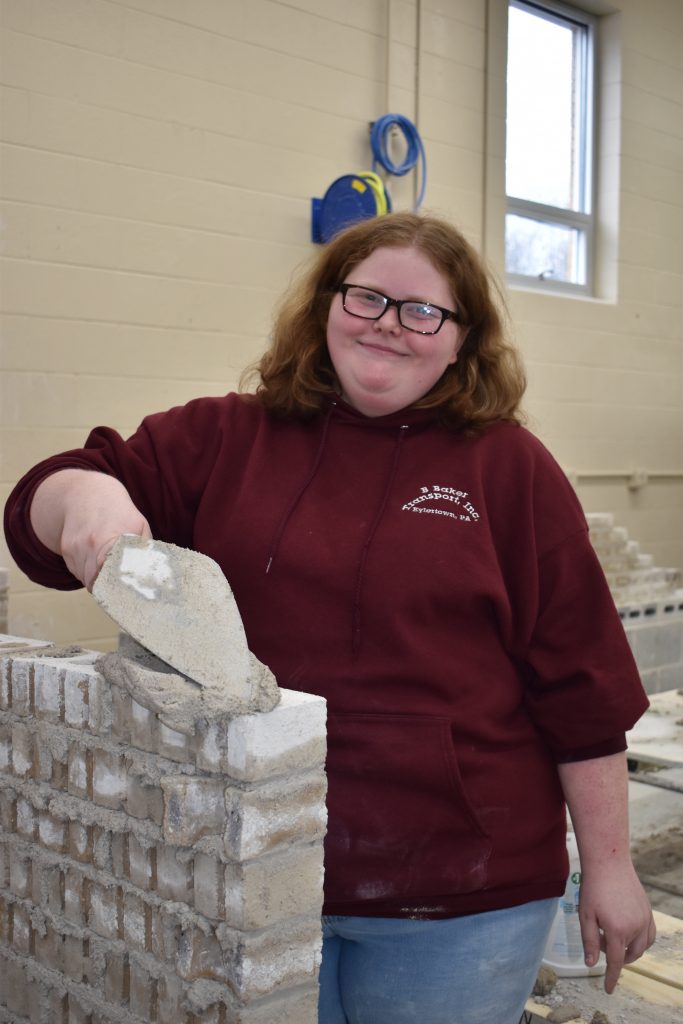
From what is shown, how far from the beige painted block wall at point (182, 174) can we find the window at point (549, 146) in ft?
1.19

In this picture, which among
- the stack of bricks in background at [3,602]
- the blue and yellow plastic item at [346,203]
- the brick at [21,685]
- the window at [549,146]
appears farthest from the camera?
the window at [549,146]

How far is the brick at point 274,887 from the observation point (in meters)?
1.27

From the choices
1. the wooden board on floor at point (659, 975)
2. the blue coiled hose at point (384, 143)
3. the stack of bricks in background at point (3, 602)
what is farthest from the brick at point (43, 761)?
the blue coiled hose at point (384, 143)

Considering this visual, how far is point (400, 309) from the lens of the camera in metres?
1.54

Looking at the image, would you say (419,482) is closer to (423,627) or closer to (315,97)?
(423,627)

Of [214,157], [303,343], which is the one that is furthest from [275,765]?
[214,157]

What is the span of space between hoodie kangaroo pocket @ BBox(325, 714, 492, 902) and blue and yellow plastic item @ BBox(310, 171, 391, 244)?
3275 mm

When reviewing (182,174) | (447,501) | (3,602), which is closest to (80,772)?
(447,501)

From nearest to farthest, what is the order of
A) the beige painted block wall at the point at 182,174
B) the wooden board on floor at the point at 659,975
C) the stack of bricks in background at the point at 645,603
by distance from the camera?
the wooden board on floor at the point at 659,975 → the beige painted block wall at the point at 182,174 → the stack of bricks in background at the point at 645,603

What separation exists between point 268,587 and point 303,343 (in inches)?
17.1

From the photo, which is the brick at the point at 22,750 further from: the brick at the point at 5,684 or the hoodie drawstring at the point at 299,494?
the hoodie drawstring at the point at 299,494

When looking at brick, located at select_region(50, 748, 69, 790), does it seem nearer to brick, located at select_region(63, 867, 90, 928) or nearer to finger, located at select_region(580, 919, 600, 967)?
brick, located at select_region(63, 867, 90, 928)

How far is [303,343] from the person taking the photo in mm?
1682

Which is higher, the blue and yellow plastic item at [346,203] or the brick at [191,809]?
the blue and yellow plastic item at [346,203]
